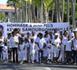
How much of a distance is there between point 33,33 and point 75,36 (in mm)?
2513

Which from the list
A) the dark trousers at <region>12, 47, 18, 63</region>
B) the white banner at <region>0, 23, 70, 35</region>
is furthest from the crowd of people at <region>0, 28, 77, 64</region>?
the white banner at <region>0, 23, 70, 35</region>

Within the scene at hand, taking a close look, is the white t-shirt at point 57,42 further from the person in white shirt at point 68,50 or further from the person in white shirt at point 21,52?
the person in white shirt at point 21,52

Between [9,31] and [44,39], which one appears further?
[9,31]

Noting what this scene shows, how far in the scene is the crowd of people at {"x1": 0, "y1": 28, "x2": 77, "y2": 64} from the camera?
1025 inches

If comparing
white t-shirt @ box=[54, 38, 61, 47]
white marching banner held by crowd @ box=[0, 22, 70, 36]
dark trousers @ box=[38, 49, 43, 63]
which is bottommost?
dark trousers @ box=[38, 49, 43, 63]

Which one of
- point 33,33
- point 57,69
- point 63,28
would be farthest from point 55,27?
point 57,69

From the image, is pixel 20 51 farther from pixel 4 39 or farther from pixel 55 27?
pixel 55 27

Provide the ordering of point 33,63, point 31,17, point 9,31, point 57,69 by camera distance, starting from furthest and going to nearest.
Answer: point 31,17, point 9,31, point 33,63, point 57,69

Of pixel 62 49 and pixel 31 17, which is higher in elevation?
pixel 31 17

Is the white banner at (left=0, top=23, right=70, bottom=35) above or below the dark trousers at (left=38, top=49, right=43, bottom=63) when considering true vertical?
above

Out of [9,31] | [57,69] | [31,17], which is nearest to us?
[57,69]

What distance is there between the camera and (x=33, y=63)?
2570cm

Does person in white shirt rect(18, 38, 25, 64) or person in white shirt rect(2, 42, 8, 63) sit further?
person in white shirt rect(2, 42, 8, 63)

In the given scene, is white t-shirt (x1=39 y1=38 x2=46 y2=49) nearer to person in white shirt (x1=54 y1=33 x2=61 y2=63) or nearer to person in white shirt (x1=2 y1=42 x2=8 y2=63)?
person in white shirt (x1=54 y1=33 x2=61 y2=63)
